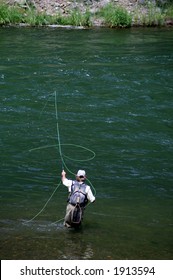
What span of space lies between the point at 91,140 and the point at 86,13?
16.9 metres

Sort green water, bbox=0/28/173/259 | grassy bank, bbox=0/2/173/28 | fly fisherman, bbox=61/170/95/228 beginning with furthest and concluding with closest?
1. grassy bank, bbox=0/2/173/28
2. green water, bbox=0/28/173/259
3. fly fisherman, bbox=61/170/95/228

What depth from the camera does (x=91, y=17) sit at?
3266 centimetres

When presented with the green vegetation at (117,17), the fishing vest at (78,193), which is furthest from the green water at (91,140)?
the green vegetation at (117,17)

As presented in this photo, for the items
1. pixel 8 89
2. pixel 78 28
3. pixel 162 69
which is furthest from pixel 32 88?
pixel 78 28

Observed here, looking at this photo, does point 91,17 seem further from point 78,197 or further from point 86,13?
point 78,197

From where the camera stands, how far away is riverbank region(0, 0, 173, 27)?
32125 mm

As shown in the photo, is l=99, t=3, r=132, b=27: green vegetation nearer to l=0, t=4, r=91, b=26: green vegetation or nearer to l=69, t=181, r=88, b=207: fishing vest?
l=0, t=4, r=91, b=26: green vegetation

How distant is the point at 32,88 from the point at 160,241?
38.3 ft

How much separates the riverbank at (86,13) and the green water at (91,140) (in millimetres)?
2444

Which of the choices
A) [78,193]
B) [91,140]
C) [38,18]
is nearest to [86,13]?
[38,18]

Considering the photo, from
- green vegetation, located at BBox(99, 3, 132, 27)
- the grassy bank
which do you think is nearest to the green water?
green vegetation, located at BBox(99, 3, 132, 27)

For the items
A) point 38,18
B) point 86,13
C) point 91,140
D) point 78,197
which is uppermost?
point 86,13

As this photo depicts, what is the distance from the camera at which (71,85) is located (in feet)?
73.2

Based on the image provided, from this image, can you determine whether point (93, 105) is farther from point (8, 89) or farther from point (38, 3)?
point (38, 3)
